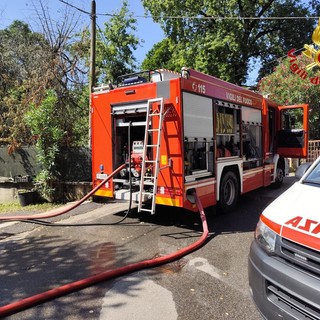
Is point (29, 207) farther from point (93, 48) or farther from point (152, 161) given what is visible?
point (93, 48)

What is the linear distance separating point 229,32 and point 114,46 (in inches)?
314

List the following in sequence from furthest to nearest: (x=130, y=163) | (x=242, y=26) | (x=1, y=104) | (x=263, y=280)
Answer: (x=242, y=26) < (x=1, y=104) < (x=130, y=163) < (x=263, y=280)

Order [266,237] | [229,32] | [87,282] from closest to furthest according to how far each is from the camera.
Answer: [266,237] → [87,282] → [229,32]

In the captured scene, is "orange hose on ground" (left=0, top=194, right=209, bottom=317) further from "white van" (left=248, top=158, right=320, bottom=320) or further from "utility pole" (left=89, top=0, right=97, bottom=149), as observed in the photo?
"utility pole" (left=89, top=0, right=97, bottom=149)

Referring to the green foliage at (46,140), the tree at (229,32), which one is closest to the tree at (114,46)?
the tree at (229,32)

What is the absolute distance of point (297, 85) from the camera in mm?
15023

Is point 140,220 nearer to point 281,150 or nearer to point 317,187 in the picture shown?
point 317,187

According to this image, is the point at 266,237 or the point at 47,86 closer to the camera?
the point at 266,237

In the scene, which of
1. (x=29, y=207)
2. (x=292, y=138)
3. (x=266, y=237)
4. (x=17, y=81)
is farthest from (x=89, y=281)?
(x=17, y=81)

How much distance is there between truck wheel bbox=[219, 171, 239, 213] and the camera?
7.25 m

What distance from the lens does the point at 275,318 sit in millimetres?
2568

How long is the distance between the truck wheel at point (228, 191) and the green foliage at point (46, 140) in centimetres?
481

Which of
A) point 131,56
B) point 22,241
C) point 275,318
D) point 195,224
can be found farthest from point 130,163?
point 131,56

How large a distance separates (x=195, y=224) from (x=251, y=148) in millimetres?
3324
